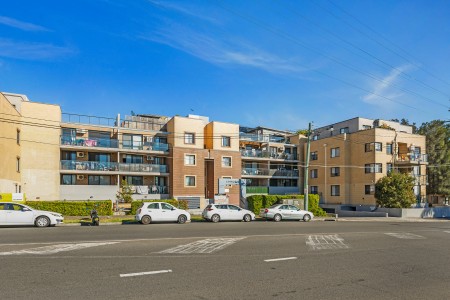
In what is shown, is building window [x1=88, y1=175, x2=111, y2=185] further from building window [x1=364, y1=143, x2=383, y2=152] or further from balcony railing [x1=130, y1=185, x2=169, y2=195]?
building window [x1=364, y1=143, x2=383, y2=152]

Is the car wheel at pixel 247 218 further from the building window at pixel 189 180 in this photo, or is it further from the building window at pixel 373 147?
the building window at pixel 373 147

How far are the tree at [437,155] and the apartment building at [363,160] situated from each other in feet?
22.6

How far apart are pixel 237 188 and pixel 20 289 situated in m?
40.4

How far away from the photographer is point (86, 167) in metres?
39.8

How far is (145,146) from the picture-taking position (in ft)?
142

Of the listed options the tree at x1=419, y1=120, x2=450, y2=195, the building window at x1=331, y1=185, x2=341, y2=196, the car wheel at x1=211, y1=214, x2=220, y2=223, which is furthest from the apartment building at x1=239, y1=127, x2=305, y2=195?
the car wheel at x1=211, y1=214, x2=220, y2=223

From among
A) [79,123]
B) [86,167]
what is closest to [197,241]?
[86,167]

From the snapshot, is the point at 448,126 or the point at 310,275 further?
the point at 448,126

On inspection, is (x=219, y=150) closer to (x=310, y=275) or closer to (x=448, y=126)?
(x=310, y=275)

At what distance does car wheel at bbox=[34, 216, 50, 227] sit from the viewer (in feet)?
68.6

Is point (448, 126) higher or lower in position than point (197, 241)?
higher

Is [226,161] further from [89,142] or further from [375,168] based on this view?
[375,168]

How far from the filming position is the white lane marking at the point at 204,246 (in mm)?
11945

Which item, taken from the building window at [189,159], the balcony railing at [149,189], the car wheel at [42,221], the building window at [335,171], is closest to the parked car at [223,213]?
the car wheel at [42,221]
